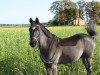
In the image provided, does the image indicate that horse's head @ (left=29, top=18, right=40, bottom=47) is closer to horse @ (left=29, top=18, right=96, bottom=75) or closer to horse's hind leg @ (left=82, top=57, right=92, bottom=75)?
horse @ (left=29, top=18, right=96, bottom=75)

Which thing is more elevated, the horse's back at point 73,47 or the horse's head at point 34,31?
the horse's head at point 34,31

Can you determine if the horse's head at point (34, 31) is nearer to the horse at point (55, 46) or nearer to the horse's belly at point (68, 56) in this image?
the horse at point (55, 46)

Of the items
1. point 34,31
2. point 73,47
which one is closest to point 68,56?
point 73,47

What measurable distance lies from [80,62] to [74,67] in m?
0.35

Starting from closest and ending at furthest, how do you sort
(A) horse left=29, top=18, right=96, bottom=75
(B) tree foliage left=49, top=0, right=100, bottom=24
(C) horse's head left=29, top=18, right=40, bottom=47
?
1. (C) horse's head left=29, top=18, right=40, bottom=47
2. (A) horse left=29, top=18, right=96, bottom=75
3. (B) tree foliage left=49, top=0, right=100, bottom=24

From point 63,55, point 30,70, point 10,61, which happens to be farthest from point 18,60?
point 63,55

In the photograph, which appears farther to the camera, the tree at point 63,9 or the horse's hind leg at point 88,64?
the tree at point 63,9

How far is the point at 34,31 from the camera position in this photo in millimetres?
6812

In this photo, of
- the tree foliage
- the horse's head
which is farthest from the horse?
the tree foliage

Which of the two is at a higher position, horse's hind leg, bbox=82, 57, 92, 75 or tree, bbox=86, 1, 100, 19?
tree, bbox=86, 1, 100, 19

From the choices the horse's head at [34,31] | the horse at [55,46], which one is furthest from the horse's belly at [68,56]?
the horse's head at [34,31]

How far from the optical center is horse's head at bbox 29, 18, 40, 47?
6684 millimetres

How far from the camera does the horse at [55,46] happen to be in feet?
22.6

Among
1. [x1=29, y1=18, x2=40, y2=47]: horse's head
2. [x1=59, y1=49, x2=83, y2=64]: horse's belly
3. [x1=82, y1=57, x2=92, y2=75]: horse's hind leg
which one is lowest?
[x1=82, y1=57, x2=92, y2=75]: horse's hind leg
